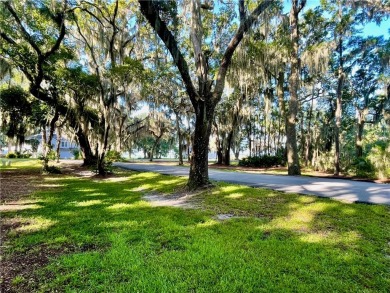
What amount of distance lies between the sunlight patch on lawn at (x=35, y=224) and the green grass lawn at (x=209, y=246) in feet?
0.06

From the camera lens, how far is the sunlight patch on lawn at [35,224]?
4.12 meters

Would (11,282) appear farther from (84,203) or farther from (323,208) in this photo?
(323,208)

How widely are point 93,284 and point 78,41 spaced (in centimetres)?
1430

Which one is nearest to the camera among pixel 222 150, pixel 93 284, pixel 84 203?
pixel 93 284

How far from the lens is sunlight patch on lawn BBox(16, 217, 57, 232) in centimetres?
412

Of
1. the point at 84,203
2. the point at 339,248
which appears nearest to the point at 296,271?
the point at 339,248

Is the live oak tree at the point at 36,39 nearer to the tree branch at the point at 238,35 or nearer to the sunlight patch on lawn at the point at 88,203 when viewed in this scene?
the tree branch at the point at 238,35

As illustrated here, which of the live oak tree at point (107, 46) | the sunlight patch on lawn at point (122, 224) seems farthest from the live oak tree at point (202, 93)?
the live oak tree at point (107, 46)

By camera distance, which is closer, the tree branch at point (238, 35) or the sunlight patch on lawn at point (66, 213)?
the sunlight patch on lawn at point (66, 213)

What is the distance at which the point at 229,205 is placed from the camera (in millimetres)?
5559

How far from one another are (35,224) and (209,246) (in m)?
3.29

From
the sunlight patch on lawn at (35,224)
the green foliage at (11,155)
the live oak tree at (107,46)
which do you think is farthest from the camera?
the green foliage at (11,155)

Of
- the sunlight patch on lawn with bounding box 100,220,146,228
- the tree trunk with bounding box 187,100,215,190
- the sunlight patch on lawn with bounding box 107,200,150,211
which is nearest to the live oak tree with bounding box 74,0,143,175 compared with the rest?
the tree trunk with bounding box 187,100,215,190

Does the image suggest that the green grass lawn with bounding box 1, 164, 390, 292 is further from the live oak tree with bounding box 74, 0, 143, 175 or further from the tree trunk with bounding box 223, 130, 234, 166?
the tree trunk with bounding box 223, 130, 234, 166
